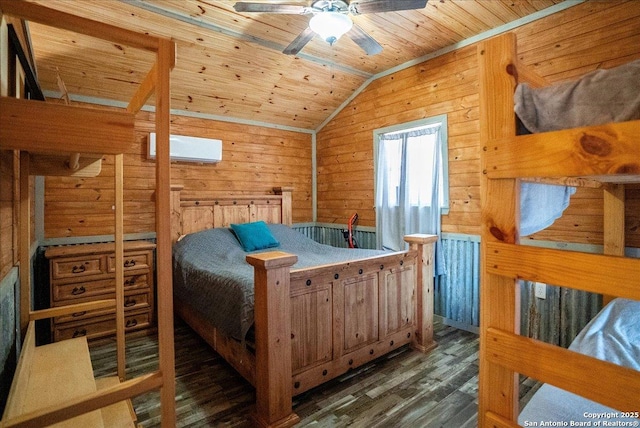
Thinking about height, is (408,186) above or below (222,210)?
above

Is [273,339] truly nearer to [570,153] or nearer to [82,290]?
[570,153]

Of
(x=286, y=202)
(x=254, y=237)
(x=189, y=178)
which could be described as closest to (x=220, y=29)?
(x=189, y=178)

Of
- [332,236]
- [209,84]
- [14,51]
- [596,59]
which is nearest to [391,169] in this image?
[332,236]

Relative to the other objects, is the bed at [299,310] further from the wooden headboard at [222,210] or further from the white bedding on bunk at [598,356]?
the white bedding on bunk at [598,356]

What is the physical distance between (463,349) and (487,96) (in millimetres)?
2308

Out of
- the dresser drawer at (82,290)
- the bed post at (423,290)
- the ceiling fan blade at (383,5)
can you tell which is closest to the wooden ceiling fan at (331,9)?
the ceiling fan blade at (383,5)

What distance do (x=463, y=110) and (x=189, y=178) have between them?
9.50 ft

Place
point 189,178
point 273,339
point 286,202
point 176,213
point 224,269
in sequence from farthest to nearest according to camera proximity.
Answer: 1. point 286,202
2. point 189,178
3. point 176,213
4. point 224,269
5. point 273,339

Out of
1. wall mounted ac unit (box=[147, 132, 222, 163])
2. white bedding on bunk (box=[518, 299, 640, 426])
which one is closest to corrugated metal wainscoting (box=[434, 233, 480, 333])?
white bedding on bunk (box=[518, 299, 640, 426])

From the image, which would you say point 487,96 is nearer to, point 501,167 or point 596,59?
point 501,167

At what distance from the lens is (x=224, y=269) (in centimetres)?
248

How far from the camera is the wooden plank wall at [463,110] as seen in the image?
218 cm

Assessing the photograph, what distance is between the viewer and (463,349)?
258cm

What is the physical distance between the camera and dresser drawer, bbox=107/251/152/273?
277cm
